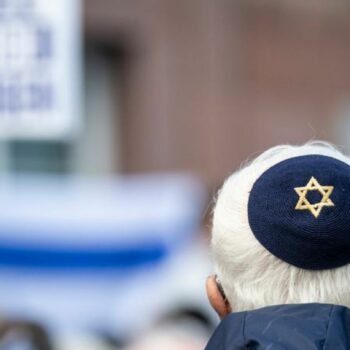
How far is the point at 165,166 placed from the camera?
35.4ft

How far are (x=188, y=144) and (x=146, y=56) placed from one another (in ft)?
3.19

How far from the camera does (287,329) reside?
1518 millimetres

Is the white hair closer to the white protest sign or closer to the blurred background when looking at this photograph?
the blurred background

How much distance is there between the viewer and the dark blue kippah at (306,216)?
1604mm

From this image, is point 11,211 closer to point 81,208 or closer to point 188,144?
point 81,208

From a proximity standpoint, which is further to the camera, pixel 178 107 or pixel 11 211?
pixel 178 107

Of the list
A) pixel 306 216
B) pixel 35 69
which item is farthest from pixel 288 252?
pixel 35 69

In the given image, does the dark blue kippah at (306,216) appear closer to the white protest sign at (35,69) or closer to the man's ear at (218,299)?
the man's ear at (218,299)

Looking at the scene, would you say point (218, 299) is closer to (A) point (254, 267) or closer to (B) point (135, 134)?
(A) point (254, 267)

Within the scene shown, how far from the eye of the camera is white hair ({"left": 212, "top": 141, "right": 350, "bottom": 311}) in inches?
63.5

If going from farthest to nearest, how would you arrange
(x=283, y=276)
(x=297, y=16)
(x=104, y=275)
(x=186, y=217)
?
(x=297, y=16)
(x=186, y=217)
(x=104, y=275)
(x=283, y=276)

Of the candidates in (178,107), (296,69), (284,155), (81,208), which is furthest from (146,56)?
(284,155)

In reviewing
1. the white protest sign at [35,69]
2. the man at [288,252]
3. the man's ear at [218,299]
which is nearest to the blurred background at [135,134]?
the white protest sign at [35,69]

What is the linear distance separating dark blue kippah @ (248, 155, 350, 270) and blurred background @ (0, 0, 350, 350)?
218cm
